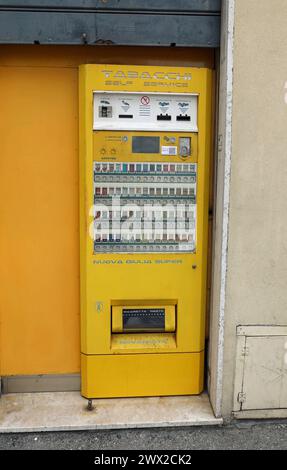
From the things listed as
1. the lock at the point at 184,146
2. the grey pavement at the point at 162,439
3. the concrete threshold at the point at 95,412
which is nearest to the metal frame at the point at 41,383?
the concrete threshold at the point at 95,412

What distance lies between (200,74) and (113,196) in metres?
0.98

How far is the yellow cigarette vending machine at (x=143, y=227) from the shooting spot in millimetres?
2785

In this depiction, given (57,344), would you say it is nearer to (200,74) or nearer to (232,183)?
(232,183)

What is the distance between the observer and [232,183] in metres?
2.69

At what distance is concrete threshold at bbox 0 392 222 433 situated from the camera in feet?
9.21

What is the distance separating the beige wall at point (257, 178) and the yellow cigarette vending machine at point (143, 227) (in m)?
0.27

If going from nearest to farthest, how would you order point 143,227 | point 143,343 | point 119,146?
1. point 119,146
2. point 143,227
3. point 143,343

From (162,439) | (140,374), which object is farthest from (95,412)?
(162,439)

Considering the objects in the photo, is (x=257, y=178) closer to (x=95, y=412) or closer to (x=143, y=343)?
(x=143, y=343)

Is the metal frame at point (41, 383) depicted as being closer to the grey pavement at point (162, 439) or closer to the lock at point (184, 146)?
the grey pavement at point (162, 439)

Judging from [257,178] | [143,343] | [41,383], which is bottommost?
[41,383]

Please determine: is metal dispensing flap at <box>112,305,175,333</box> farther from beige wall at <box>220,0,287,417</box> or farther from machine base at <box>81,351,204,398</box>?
beige wall at <box>220,0,287,417</box>

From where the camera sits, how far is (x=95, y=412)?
2932mm

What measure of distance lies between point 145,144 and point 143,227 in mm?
554
